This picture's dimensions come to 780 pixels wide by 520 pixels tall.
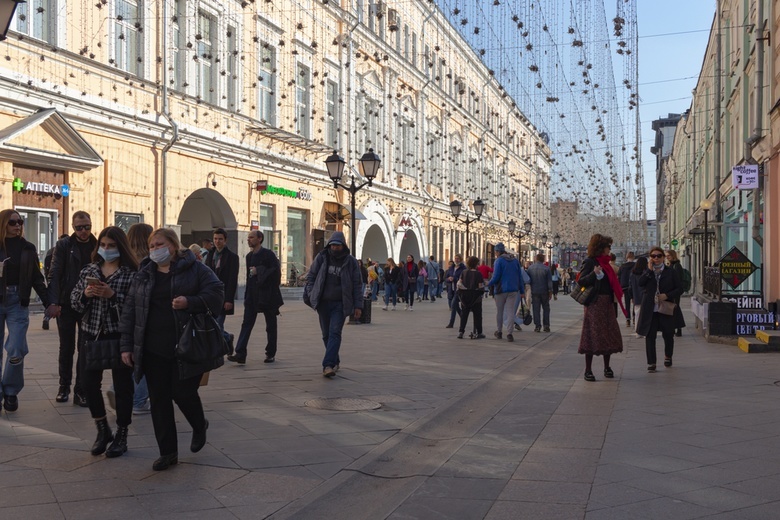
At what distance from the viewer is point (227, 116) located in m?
27.6

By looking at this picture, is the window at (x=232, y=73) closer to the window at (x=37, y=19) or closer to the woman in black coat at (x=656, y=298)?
the window at (x=37, y=19)

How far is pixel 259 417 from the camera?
757 cm

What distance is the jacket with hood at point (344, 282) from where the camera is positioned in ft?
34.0

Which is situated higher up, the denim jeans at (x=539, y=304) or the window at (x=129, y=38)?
the window at (x=129, y=38)

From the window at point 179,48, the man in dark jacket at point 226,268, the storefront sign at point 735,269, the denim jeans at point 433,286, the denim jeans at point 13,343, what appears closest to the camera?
the denim jeans at point 13,343

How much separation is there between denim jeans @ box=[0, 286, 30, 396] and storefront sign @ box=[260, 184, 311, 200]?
22.5 meters

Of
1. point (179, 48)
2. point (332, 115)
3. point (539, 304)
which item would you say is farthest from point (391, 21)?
point (539, 304)

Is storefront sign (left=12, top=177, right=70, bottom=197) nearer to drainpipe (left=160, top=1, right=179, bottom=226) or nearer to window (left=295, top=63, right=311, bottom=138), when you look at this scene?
drainpipe (left=160, top=1, right=179, bottom=226)

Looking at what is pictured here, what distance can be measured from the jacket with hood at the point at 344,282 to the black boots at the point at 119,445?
446 cm

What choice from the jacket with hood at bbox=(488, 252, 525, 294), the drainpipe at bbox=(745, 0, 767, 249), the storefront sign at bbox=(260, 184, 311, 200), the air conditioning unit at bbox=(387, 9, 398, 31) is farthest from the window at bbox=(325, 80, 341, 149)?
the jacket with hood at bbox=(488, 252, 525, 294)

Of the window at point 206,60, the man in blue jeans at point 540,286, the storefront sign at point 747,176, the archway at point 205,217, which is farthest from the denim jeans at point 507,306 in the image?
the window at point 206,60

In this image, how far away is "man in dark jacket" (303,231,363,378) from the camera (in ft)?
33.8

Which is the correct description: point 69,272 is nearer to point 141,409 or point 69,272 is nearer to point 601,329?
Result: point 141,409

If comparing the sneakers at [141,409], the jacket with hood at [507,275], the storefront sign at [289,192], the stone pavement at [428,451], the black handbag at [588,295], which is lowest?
the stone pavement at [428,451]
